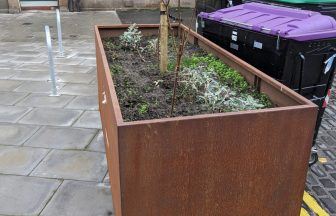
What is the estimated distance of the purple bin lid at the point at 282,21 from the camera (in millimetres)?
3914

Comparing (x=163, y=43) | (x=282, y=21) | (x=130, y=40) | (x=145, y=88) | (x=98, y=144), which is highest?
(x=282, y=21)

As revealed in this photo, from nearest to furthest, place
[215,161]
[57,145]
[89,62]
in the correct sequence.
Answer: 1. [215,161]
2. [57,145]
3. [89,62]

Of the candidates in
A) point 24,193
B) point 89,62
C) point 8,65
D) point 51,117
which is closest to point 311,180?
point 24,193

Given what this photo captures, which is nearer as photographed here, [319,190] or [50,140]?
[319,190]

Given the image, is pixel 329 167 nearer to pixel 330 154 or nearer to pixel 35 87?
pixel 330 154

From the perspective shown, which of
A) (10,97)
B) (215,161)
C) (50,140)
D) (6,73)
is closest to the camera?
(215,161)

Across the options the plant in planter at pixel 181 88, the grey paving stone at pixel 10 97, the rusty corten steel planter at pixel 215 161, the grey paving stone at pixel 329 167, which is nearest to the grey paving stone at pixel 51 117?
the grey paving stone at pixel 10 97

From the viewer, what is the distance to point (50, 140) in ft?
16.4

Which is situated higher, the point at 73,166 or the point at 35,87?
the point at 35,87

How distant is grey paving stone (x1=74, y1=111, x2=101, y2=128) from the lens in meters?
5.46

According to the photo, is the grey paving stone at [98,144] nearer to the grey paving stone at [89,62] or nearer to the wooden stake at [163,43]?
the wooden stake at [163,43]

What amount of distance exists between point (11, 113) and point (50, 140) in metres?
1.23

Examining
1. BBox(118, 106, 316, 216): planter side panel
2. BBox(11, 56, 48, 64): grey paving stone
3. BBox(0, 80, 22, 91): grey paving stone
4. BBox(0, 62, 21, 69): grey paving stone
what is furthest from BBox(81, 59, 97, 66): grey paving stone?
BBox(118, 106, 316, 216): planter side panel

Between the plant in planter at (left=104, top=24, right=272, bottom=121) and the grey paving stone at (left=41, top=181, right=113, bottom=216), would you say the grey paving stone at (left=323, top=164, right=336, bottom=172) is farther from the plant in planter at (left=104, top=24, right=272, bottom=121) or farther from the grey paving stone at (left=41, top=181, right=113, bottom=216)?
the grey paving stone at (left=41, top=181, right=113, bottom=216)
